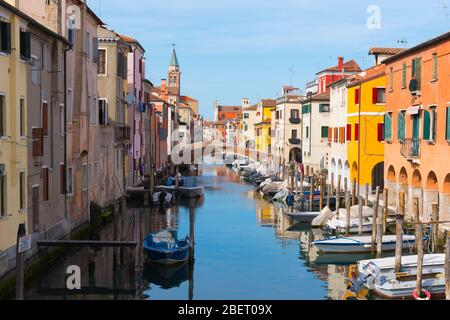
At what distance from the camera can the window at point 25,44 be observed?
20.2 meters

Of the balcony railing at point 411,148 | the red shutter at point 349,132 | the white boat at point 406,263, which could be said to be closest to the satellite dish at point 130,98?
the red shutter at point 349,132

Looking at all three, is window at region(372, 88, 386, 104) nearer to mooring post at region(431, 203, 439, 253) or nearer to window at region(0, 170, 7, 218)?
mooring post at region(431, 203, 439, 253)

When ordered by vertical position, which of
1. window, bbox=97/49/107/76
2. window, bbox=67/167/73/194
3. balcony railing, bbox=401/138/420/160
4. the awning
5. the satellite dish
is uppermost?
window, bbox=97/49/107/76

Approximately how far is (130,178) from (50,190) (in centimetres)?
2369

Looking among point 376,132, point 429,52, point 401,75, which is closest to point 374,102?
point 376,132

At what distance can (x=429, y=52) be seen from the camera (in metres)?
29.6

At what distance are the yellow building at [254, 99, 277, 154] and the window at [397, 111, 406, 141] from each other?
53.7 m

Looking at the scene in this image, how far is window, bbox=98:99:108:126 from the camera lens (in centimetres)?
3575

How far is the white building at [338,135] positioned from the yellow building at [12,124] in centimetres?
2807

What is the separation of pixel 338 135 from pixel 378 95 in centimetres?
721

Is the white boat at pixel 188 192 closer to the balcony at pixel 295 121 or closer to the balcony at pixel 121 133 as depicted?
the balcony at pixel 121 133

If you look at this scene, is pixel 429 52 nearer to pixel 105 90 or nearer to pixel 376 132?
pixel 376 132

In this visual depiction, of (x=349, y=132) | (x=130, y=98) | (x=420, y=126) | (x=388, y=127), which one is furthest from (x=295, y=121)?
(x=420, y=126)

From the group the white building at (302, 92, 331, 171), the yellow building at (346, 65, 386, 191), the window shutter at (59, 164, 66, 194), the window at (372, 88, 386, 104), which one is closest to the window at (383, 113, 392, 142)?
the yellow building at (346, 65, 386, 191)
